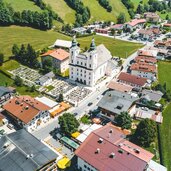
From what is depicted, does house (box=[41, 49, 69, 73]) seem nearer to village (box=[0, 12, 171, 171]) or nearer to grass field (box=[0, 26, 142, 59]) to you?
village (box=[0, 12, 171, 171])

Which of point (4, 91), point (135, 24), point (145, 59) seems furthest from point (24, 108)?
point (135, 24)

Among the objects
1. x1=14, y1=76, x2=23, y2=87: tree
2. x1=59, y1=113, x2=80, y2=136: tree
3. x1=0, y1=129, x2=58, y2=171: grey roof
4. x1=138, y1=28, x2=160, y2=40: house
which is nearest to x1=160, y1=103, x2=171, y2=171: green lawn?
x1=59, y1=113, x2=80, y2=136: tree

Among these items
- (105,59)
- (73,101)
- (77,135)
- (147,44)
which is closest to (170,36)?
(147,44)

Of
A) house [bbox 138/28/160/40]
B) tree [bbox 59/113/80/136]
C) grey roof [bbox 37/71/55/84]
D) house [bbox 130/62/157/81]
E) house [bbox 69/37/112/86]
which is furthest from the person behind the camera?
house [bbox 138/28/160/40]

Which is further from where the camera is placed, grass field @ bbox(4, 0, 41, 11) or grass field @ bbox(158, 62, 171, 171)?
grass field @ bbox(4, 0, 41, 11)

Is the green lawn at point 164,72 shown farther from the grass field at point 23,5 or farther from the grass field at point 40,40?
the grass field at point 23,5

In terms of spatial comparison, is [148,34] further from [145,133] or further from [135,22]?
[145,133]

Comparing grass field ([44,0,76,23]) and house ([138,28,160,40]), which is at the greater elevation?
grass field ([44,0,76,23])
